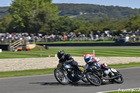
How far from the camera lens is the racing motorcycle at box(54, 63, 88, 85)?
1305 centimetres

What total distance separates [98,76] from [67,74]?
129cm

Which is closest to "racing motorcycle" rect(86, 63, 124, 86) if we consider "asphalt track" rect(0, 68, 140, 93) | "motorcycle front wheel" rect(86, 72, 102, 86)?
"motorcycle front wheel" rect(86, 72, 102, 86)

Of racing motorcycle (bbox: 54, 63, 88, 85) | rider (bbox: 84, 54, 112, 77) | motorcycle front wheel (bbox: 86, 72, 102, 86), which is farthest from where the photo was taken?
racing motorcycle (bbox: 54, 63, 88, 85)

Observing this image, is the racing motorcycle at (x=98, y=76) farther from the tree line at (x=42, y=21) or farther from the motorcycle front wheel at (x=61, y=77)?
the tree line at (x=42, y=21)

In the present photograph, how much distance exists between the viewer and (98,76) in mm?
12547

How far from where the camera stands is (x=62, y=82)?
13.0 metres

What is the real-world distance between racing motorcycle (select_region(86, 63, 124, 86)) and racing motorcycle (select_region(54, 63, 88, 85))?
446mm

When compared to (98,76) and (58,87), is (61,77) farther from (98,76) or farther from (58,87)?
(98,76)

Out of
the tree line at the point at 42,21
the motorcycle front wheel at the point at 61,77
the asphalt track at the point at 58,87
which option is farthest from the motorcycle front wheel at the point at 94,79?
the tree line at the point at 42,21

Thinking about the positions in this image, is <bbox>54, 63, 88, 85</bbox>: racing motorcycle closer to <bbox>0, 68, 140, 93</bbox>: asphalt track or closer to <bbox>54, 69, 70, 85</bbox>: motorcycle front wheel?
<bbox>54, 69, 70, 85</bbox>: motorcycle front wheel

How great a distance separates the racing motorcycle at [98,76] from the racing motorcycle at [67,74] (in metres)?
0.45

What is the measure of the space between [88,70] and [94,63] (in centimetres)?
35

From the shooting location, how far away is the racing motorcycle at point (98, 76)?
12.5 metres

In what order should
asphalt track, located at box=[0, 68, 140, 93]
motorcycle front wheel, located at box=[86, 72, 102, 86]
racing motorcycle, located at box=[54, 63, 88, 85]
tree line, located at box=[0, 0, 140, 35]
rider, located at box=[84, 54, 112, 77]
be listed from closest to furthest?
asphalt track, located at box=[0, 68, 140, 93] → motorcycle front wheel, located at box=[86, 72, 102, 86] → rider, located at box=[84, 54, 112, 77] → racing motorcycle, located at box=[54, 63, 88, 85] → tree line, located at box=[0, 0, 140, 35]
